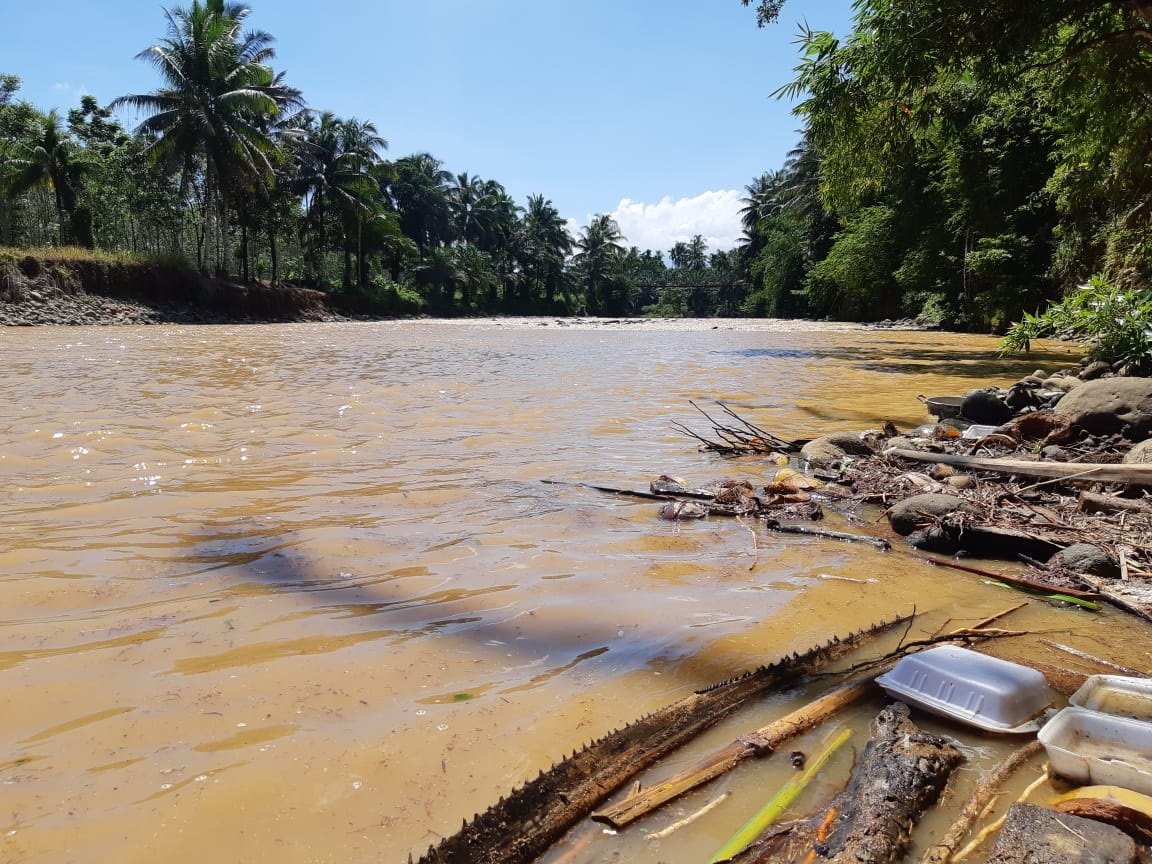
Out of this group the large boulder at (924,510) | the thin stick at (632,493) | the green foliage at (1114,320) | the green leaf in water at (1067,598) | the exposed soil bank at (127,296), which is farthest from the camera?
the exposed soil bank at (127,296)

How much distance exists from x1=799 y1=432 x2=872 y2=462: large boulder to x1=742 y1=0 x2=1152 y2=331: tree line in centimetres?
300

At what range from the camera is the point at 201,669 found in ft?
6.63

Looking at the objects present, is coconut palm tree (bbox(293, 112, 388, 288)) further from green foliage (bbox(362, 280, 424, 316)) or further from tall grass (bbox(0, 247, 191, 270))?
tall grass (bbox(0, 247, 191, 270))

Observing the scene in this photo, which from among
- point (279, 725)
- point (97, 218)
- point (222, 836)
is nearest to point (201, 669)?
point (279, 725)

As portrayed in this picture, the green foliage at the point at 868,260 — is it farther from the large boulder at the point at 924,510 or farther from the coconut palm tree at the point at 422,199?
the coconut palm tree at the point at 422,199

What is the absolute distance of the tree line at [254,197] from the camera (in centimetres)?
2536

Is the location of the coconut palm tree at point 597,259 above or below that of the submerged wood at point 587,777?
above

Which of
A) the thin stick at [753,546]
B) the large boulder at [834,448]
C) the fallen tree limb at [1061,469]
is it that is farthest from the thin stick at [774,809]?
the large boulder at [834,448]

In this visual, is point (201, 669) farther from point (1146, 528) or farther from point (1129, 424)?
point (1129, 424)

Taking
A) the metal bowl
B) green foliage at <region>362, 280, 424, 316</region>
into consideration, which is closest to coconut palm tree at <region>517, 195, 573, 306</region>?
green foliage at <region>362, 280, 424, 316</region>

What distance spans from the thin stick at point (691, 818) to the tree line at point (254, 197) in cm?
2959

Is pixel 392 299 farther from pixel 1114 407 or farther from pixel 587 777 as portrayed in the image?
pixel 587 777

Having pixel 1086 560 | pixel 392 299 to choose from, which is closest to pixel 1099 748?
pixel 1086 560

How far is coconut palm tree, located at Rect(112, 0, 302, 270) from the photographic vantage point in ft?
81.3
